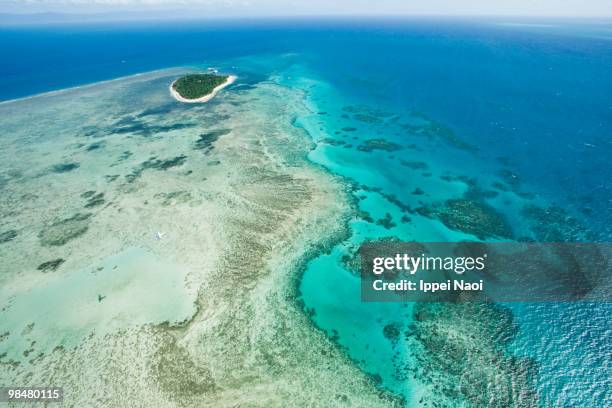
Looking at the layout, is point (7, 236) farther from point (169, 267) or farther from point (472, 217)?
point (472, 217)

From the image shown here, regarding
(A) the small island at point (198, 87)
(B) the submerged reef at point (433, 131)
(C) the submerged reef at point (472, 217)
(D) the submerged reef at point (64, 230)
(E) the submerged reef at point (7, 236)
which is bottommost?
(E) the submerged reef at point (7, 236)

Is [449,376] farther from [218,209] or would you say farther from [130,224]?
[130,224]

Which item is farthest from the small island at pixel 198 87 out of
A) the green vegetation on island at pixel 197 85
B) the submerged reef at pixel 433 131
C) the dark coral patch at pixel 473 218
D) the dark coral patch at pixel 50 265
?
the dark coral patch at pixel 473 218

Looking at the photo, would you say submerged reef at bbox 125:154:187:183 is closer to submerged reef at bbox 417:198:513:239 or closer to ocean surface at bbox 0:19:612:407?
ocean surface at bbox 0:19:612:407

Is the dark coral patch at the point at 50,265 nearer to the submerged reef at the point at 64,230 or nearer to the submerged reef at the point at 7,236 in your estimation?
the submerged reef at the point at 64,230

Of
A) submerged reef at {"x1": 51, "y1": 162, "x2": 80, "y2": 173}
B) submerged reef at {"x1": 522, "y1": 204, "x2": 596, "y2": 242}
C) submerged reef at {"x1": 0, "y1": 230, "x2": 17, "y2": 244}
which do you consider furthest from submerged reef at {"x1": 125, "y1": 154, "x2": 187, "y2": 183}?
submerged reef at {"x1": 522, "y1": 204, "x2": 596, "y2": 242}

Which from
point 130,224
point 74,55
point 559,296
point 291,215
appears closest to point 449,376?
point 559,296

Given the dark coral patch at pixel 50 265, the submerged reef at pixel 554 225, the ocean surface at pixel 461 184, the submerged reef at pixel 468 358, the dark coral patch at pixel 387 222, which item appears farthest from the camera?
the dark coral patch at pixel 387 222
